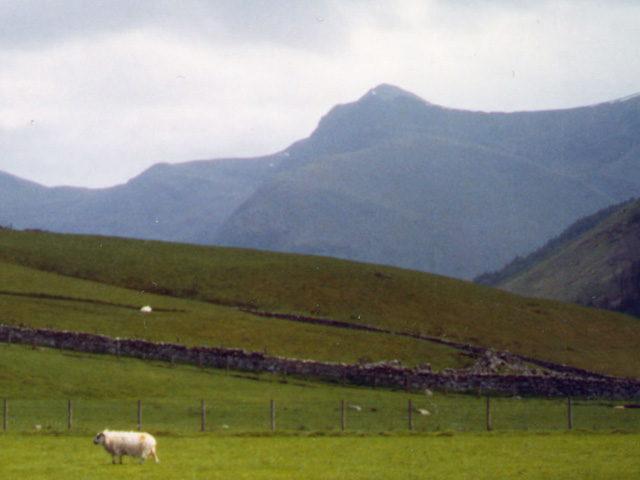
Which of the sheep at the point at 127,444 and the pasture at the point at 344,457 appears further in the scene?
the sheep at the point at 127,444

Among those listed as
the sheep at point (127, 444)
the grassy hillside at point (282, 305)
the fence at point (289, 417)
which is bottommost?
the fence at point (289, 417)

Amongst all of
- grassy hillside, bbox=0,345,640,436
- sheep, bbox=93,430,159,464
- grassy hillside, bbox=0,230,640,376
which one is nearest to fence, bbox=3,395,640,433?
grassy hillside, bbox=0,345,640,436

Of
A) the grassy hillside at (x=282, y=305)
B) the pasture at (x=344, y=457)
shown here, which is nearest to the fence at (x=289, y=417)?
the pasture at (x=344, y=457)

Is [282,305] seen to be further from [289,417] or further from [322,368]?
[289,417]

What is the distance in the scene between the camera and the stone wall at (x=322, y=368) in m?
68.6

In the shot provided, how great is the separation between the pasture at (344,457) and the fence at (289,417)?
11.3 feet

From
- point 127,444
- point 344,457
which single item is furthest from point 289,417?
point 127,444

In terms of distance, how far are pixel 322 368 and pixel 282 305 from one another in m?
34.0

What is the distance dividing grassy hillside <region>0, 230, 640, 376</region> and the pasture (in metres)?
37.0

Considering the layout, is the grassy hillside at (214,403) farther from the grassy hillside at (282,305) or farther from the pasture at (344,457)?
the grassy hillside at (282,305)

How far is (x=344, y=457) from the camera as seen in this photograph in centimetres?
3241

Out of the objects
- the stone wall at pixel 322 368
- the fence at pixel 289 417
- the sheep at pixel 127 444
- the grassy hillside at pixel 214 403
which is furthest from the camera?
the stone wall at pixel 322 368

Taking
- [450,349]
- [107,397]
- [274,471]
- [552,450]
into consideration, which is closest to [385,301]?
[450,349]

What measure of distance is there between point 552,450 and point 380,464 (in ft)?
28.5
